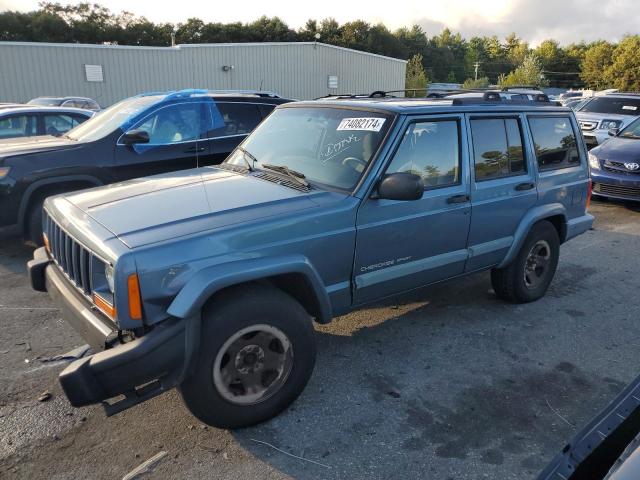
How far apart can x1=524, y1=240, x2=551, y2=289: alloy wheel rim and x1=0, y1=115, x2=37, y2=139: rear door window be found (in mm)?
7408

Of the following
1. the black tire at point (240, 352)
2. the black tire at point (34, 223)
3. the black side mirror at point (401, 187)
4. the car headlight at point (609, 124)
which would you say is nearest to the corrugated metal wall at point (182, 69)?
the car headlight at point (609, 124)

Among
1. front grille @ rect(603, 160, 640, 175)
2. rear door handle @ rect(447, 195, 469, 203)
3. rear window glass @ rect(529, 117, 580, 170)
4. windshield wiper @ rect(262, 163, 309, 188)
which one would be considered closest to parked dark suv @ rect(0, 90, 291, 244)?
windshield wiper @ rect(262, 163, 309, 188)

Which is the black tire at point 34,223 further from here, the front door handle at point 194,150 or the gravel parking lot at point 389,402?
the front door handle at point 194,150

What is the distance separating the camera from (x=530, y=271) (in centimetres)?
485

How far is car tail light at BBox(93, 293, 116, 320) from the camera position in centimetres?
260

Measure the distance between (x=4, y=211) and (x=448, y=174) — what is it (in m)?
4.56

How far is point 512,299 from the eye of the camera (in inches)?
189

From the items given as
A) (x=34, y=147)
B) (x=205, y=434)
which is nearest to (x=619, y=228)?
(x=205, y=434)

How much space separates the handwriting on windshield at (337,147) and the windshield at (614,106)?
39.3 feet

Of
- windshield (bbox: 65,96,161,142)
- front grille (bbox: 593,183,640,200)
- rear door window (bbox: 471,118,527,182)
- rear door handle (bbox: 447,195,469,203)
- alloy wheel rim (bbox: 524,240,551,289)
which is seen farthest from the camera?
front grille (bbox: 593,183,640,200)

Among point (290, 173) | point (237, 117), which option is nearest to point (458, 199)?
point (290, 173)

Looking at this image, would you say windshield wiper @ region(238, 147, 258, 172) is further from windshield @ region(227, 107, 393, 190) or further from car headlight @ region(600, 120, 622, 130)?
car headlight @ region(600, 120, 622, 130)

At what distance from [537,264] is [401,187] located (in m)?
2.36

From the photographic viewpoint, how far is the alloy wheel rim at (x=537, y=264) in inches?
189
